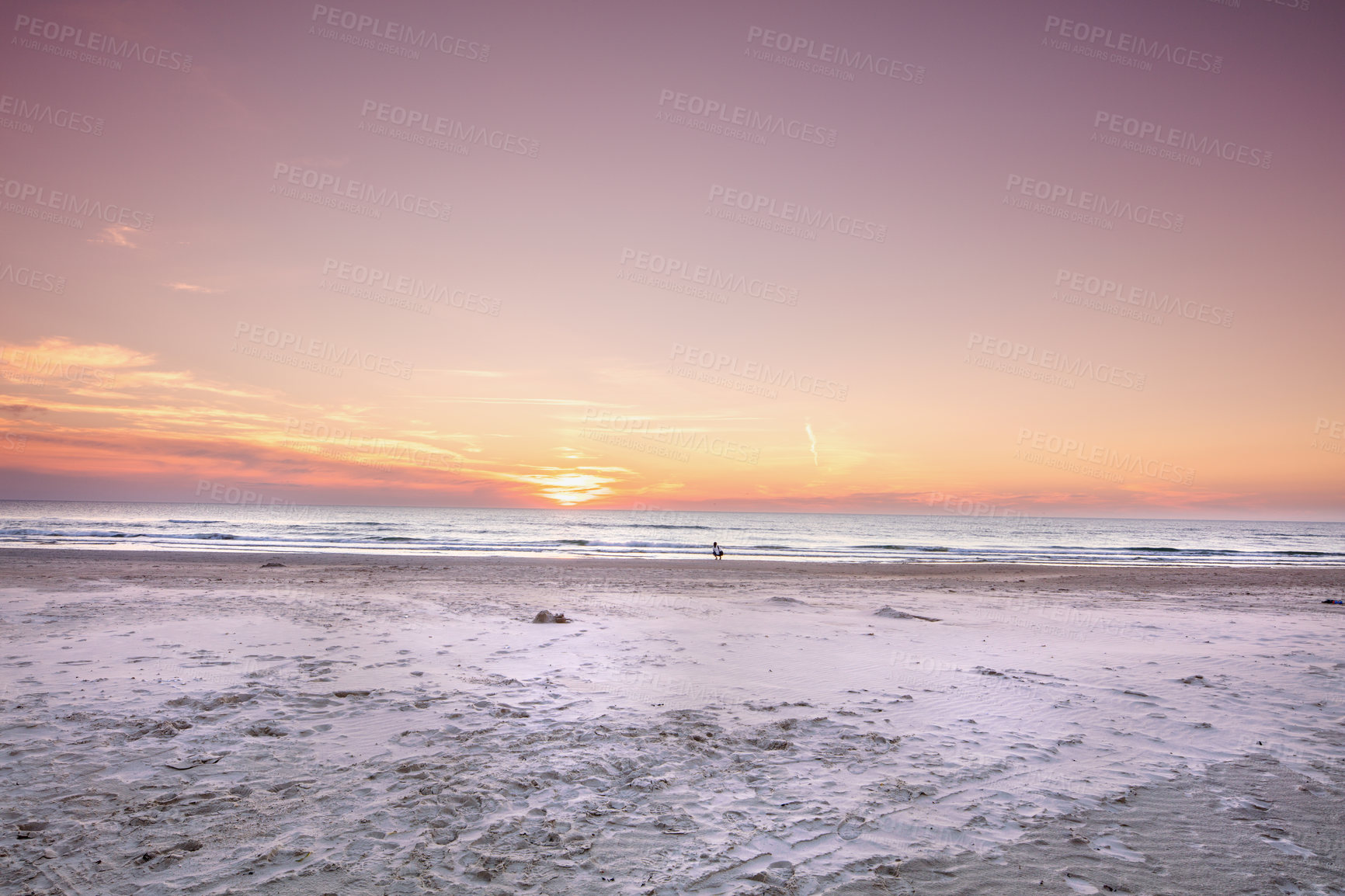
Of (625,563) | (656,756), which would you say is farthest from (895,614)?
(625,563)

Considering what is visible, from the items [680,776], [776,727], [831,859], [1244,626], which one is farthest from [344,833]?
[1244,626]

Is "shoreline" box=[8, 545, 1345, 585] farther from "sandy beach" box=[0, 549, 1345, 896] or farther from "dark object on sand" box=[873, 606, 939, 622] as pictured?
"sandy beach" box=[0, 549, 1345, 896]

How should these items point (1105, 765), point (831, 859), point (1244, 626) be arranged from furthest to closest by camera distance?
point (1244, 626) < point (1105, 765) < point (831, 859)

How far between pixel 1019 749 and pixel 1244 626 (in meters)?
10.5

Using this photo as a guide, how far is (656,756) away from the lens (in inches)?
217

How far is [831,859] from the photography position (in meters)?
3.92

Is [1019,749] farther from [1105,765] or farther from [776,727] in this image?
[776,727]

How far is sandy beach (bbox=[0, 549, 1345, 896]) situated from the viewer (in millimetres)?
3805

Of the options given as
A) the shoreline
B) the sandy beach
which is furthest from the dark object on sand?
the shoreline

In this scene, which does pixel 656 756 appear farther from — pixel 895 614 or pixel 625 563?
pixel 625 563

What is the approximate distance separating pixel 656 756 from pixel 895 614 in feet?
31.2

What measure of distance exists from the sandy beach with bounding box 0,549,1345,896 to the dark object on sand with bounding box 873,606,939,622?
4.66 feet

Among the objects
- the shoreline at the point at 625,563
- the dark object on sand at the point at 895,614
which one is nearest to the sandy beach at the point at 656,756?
the dark object on sand at the point at 895,614

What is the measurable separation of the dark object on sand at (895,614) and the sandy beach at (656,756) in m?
1.42
